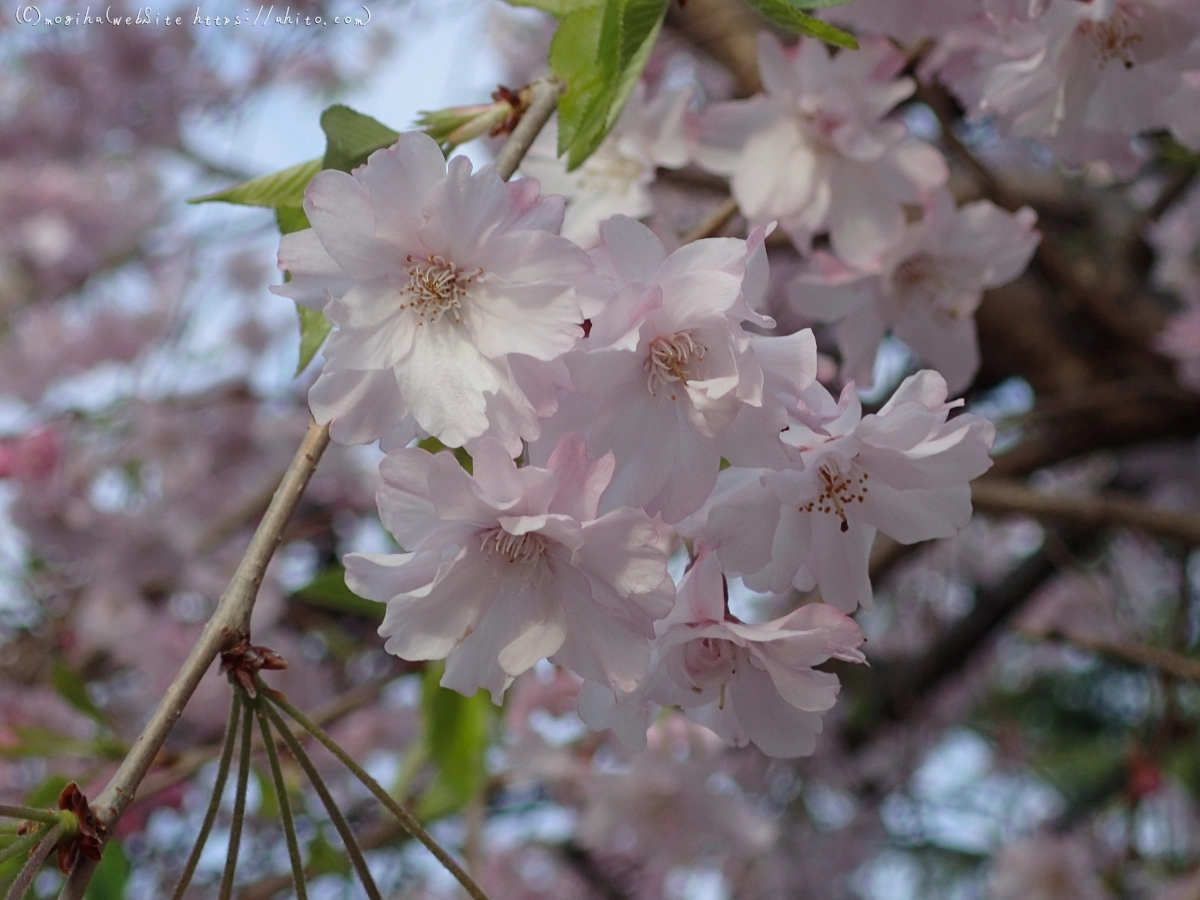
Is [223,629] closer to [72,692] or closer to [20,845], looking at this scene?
[20,845]

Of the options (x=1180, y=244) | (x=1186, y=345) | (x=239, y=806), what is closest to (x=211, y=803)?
(x=239, y=806)

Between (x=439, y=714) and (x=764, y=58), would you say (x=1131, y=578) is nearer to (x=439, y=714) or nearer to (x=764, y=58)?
(x=439, y=714)

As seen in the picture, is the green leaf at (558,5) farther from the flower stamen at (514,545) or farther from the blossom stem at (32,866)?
the blossom stem at (32,866)

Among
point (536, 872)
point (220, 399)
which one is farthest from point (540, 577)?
point (536, 872)

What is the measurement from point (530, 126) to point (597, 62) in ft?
0.18

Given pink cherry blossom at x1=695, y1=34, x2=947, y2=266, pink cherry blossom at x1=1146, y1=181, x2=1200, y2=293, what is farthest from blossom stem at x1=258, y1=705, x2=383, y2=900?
pink cherry blossom at x1=1146, y1=181, x2=1200, y2=293

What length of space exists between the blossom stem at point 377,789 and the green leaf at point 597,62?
1.15ft

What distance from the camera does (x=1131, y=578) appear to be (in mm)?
4121

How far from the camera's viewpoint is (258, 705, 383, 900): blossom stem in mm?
552

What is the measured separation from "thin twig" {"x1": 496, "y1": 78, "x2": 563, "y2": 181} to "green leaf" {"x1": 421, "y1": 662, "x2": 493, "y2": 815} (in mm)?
828

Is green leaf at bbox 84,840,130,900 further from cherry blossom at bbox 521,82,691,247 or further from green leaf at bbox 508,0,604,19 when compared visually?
green leaf at bbox 508,0,604,19

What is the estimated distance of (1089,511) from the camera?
1500 millimetres

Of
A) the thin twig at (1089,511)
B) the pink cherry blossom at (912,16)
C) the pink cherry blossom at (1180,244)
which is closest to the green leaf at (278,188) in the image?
the pink cherry blossom at (912,16)

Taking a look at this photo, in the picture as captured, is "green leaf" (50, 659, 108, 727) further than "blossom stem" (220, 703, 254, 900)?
Yes
